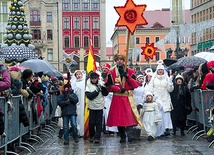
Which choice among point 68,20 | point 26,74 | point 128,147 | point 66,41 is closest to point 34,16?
point 68,20

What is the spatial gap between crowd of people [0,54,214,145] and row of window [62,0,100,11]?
78.6 meters

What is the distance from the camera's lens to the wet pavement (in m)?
11.6

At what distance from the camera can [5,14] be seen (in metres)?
84.1

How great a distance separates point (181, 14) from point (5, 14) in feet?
134

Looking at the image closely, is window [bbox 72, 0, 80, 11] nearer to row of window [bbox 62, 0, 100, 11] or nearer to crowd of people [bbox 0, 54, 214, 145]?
row of window [bbox 62, 0, 100, 11]

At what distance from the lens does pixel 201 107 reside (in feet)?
46.0

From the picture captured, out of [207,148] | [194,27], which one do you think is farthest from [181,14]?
[207,148]

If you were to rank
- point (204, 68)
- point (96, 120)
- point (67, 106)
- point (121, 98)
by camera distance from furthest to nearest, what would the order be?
point (204, 68) → point (96, 120) → point (67, 106) → point (121, 98)

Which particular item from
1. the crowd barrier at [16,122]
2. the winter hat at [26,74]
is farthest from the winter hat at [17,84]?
Answer: the winter hat at [26,74]

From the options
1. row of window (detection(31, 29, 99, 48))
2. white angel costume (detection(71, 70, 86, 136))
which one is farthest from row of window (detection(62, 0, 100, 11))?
white angel costume (detection(71, 70, 86, 136))

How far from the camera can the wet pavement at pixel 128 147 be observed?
11633mm

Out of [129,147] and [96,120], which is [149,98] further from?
[129,147]

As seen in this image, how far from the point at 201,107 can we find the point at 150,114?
4.46ft

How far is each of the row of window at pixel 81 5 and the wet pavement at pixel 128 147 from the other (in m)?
80.3
